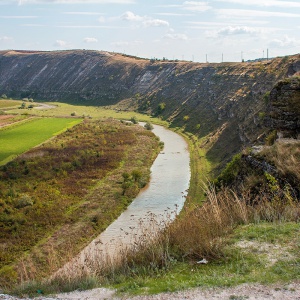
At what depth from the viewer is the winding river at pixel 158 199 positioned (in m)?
22.1

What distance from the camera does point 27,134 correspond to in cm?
6188

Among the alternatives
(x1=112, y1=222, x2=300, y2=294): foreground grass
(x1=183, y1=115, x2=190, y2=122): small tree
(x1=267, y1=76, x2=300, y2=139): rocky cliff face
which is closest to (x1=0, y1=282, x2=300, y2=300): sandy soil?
(x1=112, y1=222, x2=300, y2=294): foreground grass

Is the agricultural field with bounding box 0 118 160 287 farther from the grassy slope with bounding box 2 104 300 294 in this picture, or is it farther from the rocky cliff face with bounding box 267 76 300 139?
the rocky cliff face with bounding box 267 76 300 139

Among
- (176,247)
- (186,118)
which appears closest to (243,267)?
(176,247)

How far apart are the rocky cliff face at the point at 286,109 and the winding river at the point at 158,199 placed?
269 inches

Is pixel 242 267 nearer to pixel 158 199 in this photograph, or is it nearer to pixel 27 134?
pixel 158 199

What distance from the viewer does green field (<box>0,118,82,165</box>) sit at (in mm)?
48625

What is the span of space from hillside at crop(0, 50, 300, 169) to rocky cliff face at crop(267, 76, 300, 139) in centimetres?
1492

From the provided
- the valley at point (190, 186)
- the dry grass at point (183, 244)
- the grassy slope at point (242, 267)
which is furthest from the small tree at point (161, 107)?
the grassy slope at point (242, 267)

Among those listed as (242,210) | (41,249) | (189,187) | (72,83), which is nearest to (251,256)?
(242,210)

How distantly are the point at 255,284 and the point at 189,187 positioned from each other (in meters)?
25.9

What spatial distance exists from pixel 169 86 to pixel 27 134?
146 feet

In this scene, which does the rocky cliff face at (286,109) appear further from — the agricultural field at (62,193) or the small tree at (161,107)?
the small tree at (161,107)

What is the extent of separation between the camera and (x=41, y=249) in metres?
21.8
